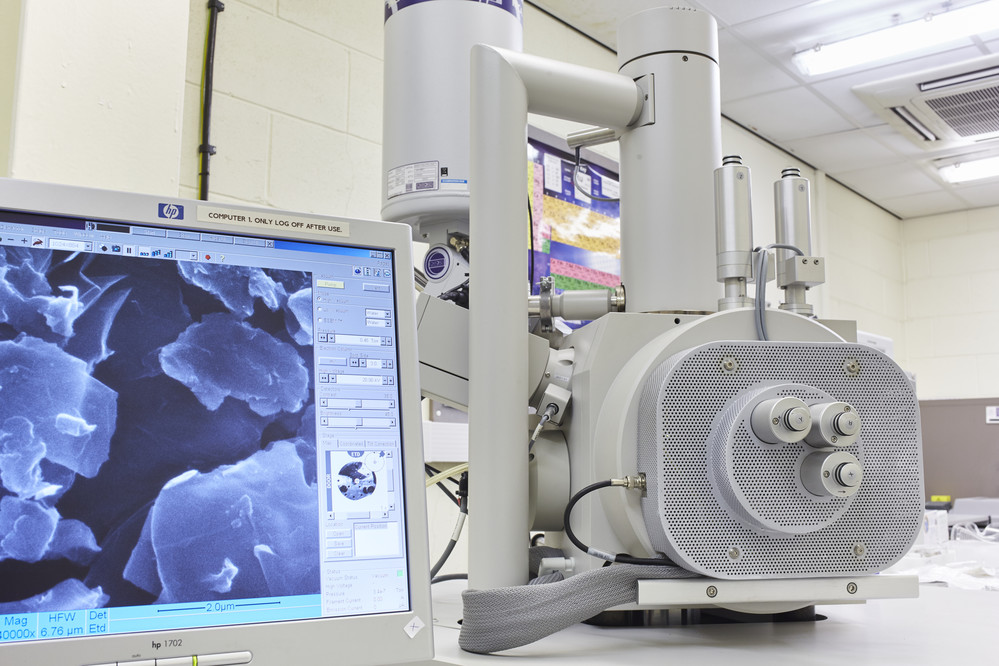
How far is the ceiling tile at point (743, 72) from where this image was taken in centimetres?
306

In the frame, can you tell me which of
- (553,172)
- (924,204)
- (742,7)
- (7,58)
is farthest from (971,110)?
(7,58)

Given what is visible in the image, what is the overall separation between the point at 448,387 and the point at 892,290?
4.82 m

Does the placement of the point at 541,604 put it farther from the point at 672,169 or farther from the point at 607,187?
the point at 607,187

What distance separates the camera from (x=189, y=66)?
5.70 ft

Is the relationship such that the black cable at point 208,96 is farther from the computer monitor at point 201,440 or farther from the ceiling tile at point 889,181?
the ceiling tile at point 889,181

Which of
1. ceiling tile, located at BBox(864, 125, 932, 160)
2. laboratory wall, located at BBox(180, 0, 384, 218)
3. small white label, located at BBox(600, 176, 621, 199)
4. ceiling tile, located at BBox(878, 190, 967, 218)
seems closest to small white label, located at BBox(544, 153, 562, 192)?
small white label, located at BBox(600, 176, 621, 199)

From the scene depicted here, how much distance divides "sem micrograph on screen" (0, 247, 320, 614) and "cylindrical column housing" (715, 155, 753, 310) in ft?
1.37

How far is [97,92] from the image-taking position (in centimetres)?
110

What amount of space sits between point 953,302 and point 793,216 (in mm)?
4773

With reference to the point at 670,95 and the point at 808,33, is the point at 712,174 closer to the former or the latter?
the point at 670,95

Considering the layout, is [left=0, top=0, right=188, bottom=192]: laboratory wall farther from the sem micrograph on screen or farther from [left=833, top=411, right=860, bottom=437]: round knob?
[left=833, top=411, right=860, bottom=437]: round knob

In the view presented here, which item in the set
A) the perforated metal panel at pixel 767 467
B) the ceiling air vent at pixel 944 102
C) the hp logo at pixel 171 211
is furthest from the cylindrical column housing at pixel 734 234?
the ceiling air vent at pixel 944 102

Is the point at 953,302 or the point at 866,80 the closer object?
the point at 866,80

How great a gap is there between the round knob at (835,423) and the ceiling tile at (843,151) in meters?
3.67
